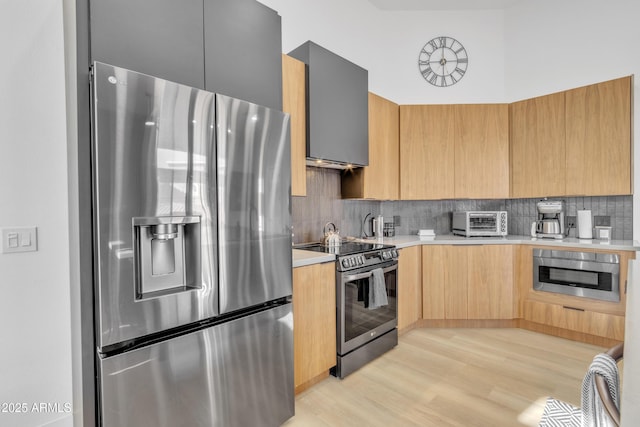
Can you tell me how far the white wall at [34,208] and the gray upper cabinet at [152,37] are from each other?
1.75 ft

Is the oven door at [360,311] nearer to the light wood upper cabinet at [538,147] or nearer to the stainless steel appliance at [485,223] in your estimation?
the stainless steel appliance at [485,223]

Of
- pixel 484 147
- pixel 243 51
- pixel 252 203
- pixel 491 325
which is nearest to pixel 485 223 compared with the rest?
pixel 484 147

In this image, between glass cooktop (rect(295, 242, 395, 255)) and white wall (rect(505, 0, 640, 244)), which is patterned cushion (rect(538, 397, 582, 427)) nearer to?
glass cooktop (rect(295, 242, 395, 255))

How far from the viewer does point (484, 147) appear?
3572 millimetres

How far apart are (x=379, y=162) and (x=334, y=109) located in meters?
0.88

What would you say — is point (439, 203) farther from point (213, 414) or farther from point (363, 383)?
point (213, 414)

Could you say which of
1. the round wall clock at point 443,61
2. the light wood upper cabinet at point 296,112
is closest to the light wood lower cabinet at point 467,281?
the light wood upper cabinet at point 296,112

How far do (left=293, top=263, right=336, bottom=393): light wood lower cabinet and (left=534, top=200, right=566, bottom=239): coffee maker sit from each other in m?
2.52

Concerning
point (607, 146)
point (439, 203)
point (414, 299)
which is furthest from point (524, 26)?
point (414, 299)

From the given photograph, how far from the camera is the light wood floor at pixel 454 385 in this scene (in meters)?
1.94

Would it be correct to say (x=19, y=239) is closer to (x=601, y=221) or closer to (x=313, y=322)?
(x=313, y=322)

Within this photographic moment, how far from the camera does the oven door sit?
2.37 meters

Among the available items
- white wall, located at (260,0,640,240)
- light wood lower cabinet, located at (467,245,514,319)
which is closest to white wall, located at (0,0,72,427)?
white wall, located at (260,0,640,240)

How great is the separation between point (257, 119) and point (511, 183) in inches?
123
